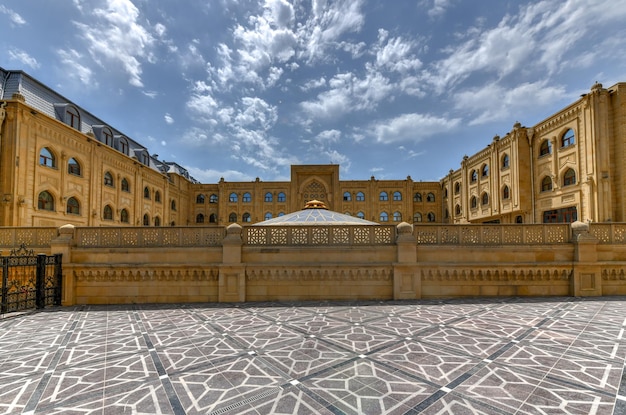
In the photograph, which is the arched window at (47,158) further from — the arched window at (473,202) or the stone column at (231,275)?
the arched window at (473,202)

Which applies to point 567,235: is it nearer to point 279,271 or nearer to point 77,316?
point 279,271

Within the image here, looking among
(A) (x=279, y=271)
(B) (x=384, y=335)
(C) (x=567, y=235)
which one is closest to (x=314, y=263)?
(A) (x=279, y=271)

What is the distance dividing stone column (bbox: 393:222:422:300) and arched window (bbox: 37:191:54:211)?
2338 cm

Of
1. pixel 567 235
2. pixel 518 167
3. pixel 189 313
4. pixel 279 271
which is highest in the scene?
pixel 518 167

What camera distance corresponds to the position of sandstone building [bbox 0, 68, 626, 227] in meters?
17.5

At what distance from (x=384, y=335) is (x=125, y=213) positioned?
29436mm

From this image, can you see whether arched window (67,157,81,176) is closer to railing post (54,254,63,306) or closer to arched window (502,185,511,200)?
railing post (54,254,63,306)

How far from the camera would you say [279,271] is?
10062 mm

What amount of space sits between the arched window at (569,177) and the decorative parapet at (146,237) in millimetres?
25769

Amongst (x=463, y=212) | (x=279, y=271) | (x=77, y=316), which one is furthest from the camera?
(x=463, y=212)

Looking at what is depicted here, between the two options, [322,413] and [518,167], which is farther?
[518,167]

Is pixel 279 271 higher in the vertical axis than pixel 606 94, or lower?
lower

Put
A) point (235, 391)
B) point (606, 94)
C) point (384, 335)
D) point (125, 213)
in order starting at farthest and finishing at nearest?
point (125, 213)
point (606, 94)
point (384, 335)
point (235, 391)

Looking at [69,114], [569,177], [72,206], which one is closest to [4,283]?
[72,206]
